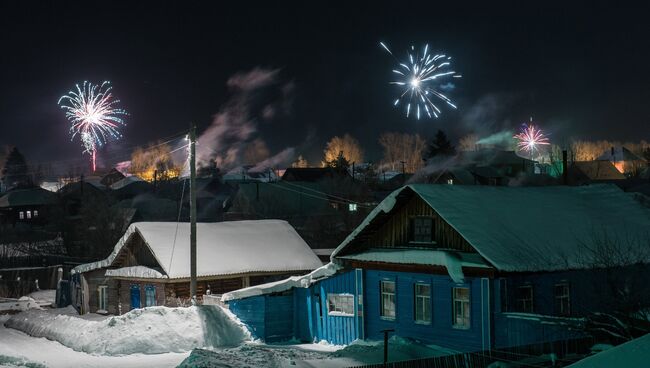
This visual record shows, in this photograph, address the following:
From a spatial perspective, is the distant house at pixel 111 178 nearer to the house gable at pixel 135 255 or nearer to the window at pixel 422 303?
the house gable at pixel 135 255

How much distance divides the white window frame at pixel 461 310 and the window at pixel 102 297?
23.4 metres

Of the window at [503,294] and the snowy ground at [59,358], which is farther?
the snowy ground at [59,358]

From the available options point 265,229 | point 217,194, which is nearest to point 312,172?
point 217,194

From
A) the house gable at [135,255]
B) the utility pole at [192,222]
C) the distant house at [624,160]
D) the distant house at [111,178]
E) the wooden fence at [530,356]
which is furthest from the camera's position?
the distant house at [111,178]

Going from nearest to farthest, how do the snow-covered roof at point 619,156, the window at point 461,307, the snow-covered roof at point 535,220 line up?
the snow-covered roof at point 535,220 → the window at point 461,307 → the snow-covered roof at point 619,156

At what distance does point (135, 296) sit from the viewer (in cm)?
4081

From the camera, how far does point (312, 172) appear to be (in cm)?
11962

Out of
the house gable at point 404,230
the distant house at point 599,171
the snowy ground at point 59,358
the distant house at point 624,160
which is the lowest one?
the snowy ground at point 59,358

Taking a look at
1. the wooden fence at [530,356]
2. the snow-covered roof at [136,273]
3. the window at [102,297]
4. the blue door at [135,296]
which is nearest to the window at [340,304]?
the snow-covered roof at [136,273]

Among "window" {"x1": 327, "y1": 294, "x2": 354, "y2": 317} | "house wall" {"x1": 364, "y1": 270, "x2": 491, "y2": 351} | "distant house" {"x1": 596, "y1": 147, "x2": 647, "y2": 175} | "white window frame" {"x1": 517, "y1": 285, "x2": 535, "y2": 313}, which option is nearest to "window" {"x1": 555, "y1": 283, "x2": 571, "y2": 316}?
"white window frame" {"x1": 517, "y1": 285, "x2": 535, "y2": 313}

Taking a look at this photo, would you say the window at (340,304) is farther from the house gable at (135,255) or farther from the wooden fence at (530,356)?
the house gable at (135,255)

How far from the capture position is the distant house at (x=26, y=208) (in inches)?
4279

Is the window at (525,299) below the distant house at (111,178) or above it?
below

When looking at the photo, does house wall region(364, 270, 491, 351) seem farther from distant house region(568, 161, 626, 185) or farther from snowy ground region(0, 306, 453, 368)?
distant house region(568, 161, 626, 185)
